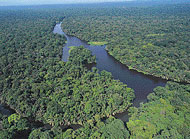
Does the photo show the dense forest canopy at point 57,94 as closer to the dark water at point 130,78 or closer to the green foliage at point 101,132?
the green foliage at point 101,132

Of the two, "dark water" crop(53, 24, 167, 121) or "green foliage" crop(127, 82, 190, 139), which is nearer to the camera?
"green foliage" crop(127, 82, 190, 139)

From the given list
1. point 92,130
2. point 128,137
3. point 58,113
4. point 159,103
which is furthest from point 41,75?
point 159,103

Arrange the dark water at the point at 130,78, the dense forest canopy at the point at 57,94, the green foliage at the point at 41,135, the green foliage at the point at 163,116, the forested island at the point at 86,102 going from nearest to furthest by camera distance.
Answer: the green foliage at the point at 41,135
the green foliage at the point at 163,116
the forested island at the point at 86,102
the dense forest canopy at the point at 57,94
the dark water at the point at 130,78

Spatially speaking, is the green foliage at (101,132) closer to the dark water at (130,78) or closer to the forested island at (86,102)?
the forested island at (86,102)

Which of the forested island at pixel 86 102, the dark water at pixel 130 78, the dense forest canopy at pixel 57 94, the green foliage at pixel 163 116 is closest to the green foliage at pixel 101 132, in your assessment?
the forested island at pixel 86 102

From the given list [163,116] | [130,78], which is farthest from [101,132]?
[130,78]

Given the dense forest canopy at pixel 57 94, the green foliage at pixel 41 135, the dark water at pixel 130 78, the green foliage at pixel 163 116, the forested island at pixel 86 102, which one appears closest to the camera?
the green foliage at pixel 41 135

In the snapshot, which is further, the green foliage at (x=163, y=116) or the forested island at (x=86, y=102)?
the forested island at (x=86, y=102)

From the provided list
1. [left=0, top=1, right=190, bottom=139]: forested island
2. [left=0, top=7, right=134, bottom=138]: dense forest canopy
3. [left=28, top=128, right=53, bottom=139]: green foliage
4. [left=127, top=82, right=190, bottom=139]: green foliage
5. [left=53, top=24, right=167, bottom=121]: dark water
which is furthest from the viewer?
[left=53, top=24, right=167, bottom=121]: dark water

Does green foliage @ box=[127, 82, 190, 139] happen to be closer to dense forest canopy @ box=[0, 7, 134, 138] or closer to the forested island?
the forested island

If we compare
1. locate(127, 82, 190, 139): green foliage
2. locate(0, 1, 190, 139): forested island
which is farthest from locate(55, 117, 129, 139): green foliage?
locate(127, 82, 190, 139): green foliage

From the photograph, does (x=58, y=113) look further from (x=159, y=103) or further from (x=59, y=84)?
(x=159, y=103)

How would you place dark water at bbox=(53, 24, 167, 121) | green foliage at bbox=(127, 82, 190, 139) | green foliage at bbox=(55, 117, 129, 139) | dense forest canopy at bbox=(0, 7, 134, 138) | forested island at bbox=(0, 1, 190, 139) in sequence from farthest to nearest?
1. dark water at bbox=(53, 24, 167, 121)
2. dense forest canopy at bbox=(0, 7, 134, 138)
3. forested island at bbox=(0, 1, 190, 139)
4. green foliage at bbox=(127, 82, 190, 139)
5. green foliage at bbox=(55, 117, 129, 139)
